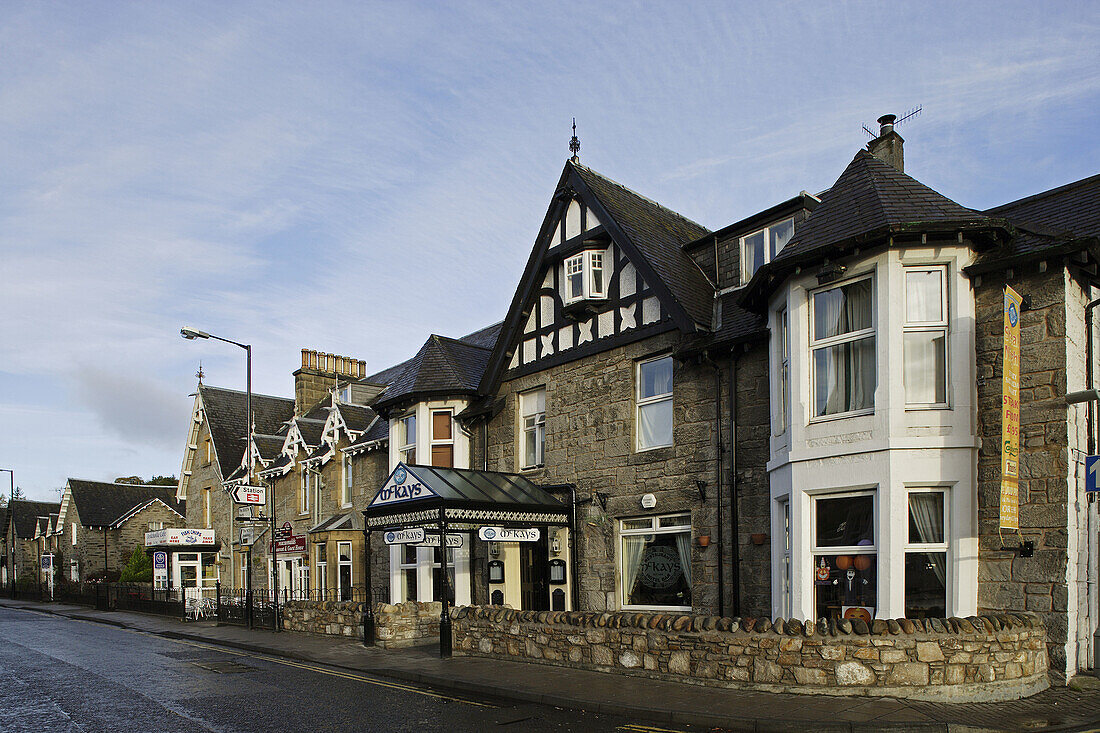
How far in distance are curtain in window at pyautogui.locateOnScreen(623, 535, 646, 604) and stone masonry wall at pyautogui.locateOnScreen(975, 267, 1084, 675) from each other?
7216mm

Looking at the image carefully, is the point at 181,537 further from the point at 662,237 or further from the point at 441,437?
the point at 662,237

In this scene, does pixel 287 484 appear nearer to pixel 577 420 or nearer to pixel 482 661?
pixel 577 420

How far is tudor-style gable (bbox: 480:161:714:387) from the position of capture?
57.9 ft

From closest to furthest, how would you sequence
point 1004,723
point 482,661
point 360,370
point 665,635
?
point 1004,723
point 665,635
point 482,661
point 360,370

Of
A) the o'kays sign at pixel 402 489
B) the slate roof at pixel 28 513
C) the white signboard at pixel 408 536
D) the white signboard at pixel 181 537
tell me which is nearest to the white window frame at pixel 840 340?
the o'kays sign at pixel 402 489

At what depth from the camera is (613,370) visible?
18.4 meters

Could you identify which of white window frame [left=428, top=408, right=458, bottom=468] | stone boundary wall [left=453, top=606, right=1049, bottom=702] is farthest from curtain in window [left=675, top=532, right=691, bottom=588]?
white window frame [left=428, top=408, right=458, bottom=468]

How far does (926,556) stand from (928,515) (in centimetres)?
57

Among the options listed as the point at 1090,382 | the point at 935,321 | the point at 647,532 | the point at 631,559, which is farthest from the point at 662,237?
the point at 1090,382

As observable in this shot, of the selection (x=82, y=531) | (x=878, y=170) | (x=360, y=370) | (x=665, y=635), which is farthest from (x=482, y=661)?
(x=82, y=531)

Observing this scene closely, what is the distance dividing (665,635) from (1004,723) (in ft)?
14.5

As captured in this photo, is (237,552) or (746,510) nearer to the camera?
(746,510)

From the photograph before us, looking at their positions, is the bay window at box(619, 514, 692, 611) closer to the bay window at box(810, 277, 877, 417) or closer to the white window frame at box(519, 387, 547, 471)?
the white window frame at box(519, 387, 547, 471)

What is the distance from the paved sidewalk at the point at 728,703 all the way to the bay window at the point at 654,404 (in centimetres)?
543
